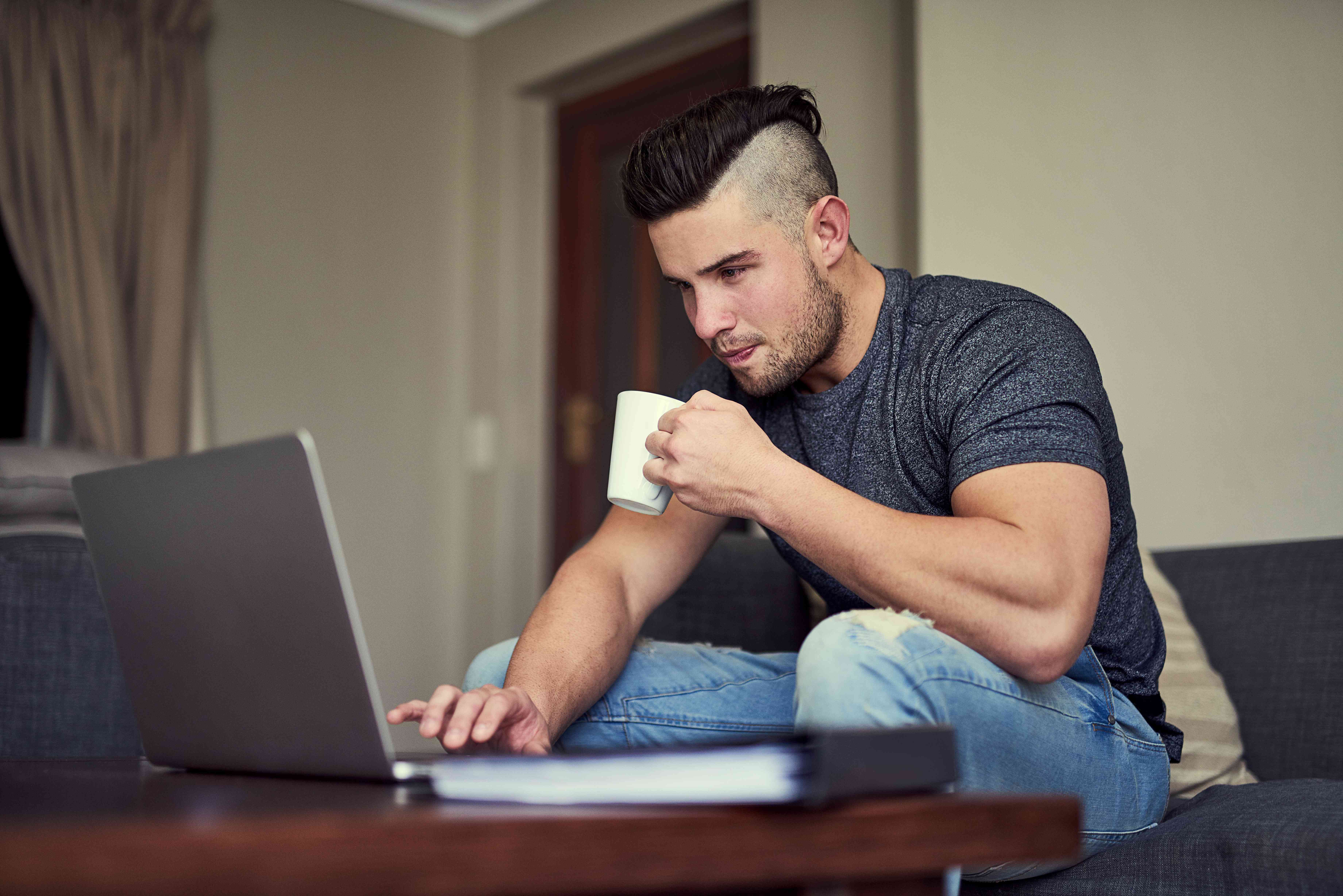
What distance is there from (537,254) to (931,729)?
3.43m

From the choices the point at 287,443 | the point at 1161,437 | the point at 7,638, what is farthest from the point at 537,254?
the point at 287,443

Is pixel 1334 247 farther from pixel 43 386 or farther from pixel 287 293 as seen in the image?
pixel 43 386

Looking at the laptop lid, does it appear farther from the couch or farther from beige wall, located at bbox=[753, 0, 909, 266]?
beige wall, located at bbox=[753, 0, 909, 266]

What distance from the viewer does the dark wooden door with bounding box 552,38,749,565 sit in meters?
3.50

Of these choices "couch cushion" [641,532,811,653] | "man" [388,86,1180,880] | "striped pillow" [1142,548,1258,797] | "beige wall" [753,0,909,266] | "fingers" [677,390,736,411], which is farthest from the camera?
"beige wall" [753,0,909,266]

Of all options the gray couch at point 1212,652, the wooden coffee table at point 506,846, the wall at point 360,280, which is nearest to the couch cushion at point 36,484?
the gray couch at point 1212,652

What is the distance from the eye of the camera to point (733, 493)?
101 centimetres

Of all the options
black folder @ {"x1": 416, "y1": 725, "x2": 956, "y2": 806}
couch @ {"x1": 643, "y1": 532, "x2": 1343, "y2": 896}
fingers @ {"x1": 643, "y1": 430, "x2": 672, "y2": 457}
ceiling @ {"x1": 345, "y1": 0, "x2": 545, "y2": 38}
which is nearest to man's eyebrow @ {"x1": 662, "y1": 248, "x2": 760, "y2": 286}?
fingers @ {"x1": 643, "y1": 430, "x2": 672, "y2": 457}

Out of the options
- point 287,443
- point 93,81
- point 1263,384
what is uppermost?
point 93,81

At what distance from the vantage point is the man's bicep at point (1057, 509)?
0.96m

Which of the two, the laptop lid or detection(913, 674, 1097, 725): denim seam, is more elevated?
the laptop lid

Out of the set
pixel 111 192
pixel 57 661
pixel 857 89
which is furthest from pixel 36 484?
pixel 857 89

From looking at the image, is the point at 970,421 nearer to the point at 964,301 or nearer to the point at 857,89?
the point at 964,301

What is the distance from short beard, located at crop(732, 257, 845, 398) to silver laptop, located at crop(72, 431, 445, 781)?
66 centimetres
